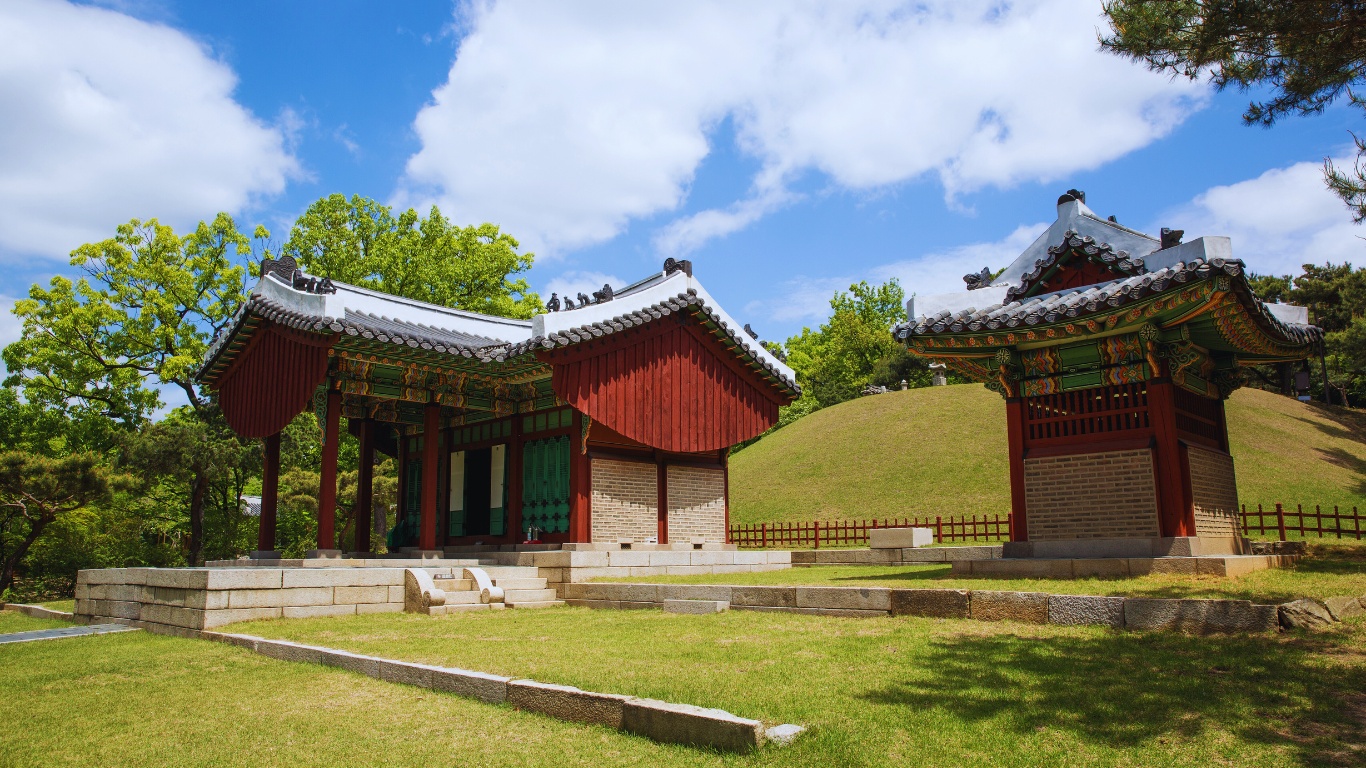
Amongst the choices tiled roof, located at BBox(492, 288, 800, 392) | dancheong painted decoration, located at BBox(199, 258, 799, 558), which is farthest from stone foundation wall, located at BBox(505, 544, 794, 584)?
tiled roof, located at BBox(492, 288, 800, 392)

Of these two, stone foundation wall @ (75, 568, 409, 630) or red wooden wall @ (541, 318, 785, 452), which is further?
red wooden wall @ (541, 318, 785, 452)

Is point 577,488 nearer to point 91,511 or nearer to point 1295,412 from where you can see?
point 91,511

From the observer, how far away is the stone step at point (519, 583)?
47.2 ft

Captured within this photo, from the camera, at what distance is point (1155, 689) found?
18.4ft

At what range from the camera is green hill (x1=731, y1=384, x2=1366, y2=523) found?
102ft

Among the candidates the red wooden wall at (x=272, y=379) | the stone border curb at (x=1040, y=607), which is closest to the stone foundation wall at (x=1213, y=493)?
the stone border curb at (x=1040, y=607)

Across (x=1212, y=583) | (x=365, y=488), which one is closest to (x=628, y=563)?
(x=365, y=488)

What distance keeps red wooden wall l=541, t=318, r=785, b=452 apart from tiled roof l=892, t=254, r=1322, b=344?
5914mm

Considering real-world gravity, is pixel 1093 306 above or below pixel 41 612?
above

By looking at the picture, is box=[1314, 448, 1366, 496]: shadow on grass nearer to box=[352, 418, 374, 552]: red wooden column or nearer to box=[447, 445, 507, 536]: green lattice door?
box=[447, 445, 507, 536]: green lattice door

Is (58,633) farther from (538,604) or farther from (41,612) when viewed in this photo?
(538,604)

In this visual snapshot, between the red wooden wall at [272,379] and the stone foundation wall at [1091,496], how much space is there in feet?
40.4

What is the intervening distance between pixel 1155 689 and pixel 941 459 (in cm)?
3161

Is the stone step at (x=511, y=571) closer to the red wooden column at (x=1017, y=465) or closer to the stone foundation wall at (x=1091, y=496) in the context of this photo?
the red wooden column at (x=1017, y=465)
